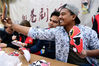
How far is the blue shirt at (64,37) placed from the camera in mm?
1159

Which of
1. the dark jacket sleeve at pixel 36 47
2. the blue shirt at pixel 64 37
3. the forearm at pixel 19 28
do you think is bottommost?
the dark jacket sleeve at pixel 36 47

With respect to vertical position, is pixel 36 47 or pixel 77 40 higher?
pixel 77 40

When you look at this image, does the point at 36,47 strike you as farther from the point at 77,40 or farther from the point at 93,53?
the point at 77,40

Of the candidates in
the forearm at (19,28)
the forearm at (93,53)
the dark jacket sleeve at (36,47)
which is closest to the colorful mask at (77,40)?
the forearm at (93,53)

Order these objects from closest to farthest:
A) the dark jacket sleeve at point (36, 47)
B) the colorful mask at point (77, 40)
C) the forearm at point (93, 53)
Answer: the colorful mask at point (77, 40), the forearm at point (93, 53), the dark jacket sleeve at point (36, 47)

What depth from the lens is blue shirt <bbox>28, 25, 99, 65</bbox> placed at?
1159 millimetres

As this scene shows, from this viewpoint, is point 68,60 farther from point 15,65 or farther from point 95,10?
point 95,10

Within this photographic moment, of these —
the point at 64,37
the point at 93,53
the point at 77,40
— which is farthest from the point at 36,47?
the point at 77,40

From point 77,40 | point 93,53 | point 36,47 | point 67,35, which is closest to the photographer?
point 77,40

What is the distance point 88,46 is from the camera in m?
1.20

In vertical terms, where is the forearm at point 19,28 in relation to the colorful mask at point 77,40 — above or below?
above

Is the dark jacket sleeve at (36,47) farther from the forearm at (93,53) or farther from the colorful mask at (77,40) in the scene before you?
the colorful mask at (77,40)

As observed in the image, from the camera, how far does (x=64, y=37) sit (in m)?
1.22

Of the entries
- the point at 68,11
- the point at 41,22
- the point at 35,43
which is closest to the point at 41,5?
the point at 41,22
